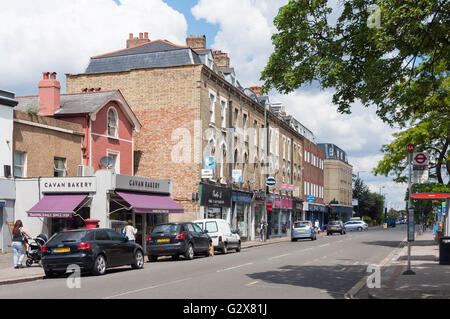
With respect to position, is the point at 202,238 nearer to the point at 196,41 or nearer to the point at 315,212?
the point at 196,41

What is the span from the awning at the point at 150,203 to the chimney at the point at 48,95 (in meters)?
6.73

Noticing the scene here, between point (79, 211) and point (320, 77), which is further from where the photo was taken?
point (79, 211)

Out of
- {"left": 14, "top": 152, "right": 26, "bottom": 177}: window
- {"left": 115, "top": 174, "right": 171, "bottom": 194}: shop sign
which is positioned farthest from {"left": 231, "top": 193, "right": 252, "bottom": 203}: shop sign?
{"left": 14, "top": 152, "right": 26, "bottom": 177}: window

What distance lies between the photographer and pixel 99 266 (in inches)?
683

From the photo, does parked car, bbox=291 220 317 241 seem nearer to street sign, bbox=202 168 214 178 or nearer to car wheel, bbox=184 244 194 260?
street sign, bbox=202 168 214 178

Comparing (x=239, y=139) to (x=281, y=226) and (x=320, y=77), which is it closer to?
(x=281, y=226)

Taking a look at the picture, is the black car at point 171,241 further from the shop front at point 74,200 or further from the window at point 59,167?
the window at point 59,167

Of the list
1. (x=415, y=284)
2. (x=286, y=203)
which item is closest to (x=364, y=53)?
(x=415, y=284)

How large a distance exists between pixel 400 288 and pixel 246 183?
108 feet

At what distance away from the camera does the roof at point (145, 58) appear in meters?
36.8

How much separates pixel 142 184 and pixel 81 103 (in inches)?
226

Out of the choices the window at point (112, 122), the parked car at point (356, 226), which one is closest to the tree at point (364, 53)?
the window at point (112, 122)

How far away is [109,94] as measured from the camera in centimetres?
Answer: 3044
